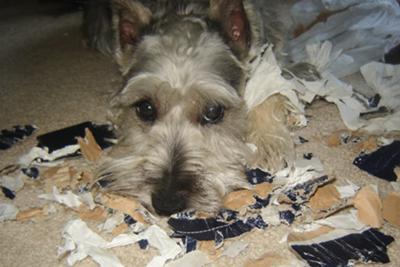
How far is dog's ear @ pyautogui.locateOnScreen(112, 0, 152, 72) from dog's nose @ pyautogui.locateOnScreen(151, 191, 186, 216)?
831 millimetres

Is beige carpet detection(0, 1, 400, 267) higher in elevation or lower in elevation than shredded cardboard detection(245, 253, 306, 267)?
lower

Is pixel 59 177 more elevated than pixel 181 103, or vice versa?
pixel 181 103

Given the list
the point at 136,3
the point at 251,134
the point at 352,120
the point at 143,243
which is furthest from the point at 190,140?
the point at 352,120

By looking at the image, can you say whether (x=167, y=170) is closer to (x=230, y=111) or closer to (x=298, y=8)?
(x=230, y=111)

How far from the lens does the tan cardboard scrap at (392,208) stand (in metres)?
1.73

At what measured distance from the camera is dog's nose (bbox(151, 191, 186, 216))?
5.84 feet

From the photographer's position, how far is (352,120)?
241cm

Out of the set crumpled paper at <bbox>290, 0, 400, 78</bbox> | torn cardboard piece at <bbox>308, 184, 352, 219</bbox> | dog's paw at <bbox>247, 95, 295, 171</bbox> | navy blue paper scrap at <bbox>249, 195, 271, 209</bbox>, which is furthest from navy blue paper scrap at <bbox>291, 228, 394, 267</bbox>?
crumpled paper at <bbox>290, 0, 400, 78</bbox>

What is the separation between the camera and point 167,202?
5.86 ft

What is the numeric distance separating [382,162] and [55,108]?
5.82 ft

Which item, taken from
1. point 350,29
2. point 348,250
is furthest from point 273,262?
point 350,29

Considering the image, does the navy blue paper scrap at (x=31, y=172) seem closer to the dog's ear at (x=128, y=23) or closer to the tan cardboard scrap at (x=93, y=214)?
the tan cardboard scrap at (x=93, y=214)

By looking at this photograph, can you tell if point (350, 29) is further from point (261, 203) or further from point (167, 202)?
point (167, 202)

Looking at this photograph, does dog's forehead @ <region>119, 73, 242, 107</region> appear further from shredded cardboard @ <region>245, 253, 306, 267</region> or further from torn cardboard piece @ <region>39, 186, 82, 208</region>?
shredded cardboard @ <region>245, 253, 306, 267</region>
